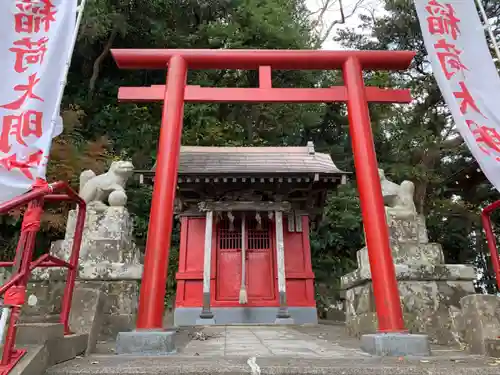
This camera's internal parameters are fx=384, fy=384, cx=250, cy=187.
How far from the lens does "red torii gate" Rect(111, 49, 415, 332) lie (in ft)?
11.9

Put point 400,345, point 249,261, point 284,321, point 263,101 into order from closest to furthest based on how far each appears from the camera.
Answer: point 400,345 → point 263,101 → point 284,321 → point 249,261

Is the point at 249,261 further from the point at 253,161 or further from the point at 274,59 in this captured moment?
the point at 274,59

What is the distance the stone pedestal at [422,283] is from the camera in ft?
14.3

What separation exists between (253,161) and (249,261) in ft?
8.78

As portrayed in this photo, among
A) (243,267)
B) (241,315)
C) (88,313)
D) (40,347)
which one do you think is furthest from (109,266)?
(241,315)

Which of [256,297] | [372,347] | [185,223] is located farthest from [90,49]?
[372,347]

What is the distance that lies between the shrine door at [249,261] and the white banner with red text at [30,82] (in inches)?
285

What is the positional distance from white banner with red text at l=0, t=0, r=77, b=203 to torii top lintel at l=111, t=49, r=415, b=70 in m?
1.14

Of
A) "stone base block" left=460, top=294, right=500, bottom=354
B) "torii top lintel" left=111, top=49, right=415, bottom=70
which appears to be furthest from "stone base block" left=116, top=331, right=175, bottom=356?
"torii top lintel" left=111, top=49, right=415, bottom=70

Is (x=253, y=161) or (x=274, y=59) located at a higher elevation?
(x=253, y=161)

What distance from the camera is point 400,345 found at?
3.25m

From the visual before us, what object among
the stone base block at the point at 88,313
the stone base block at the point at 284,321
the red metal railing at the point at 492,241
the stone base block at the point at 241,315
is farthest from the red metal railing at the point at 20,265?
the stone base block at the point at 241,315

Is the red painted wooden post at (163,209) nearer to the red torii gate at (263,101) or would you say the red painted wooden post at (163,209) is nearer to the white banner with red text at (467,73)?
the red torii gate at (263,101)

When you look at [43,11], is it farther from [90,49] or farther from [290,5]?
[290,5]
